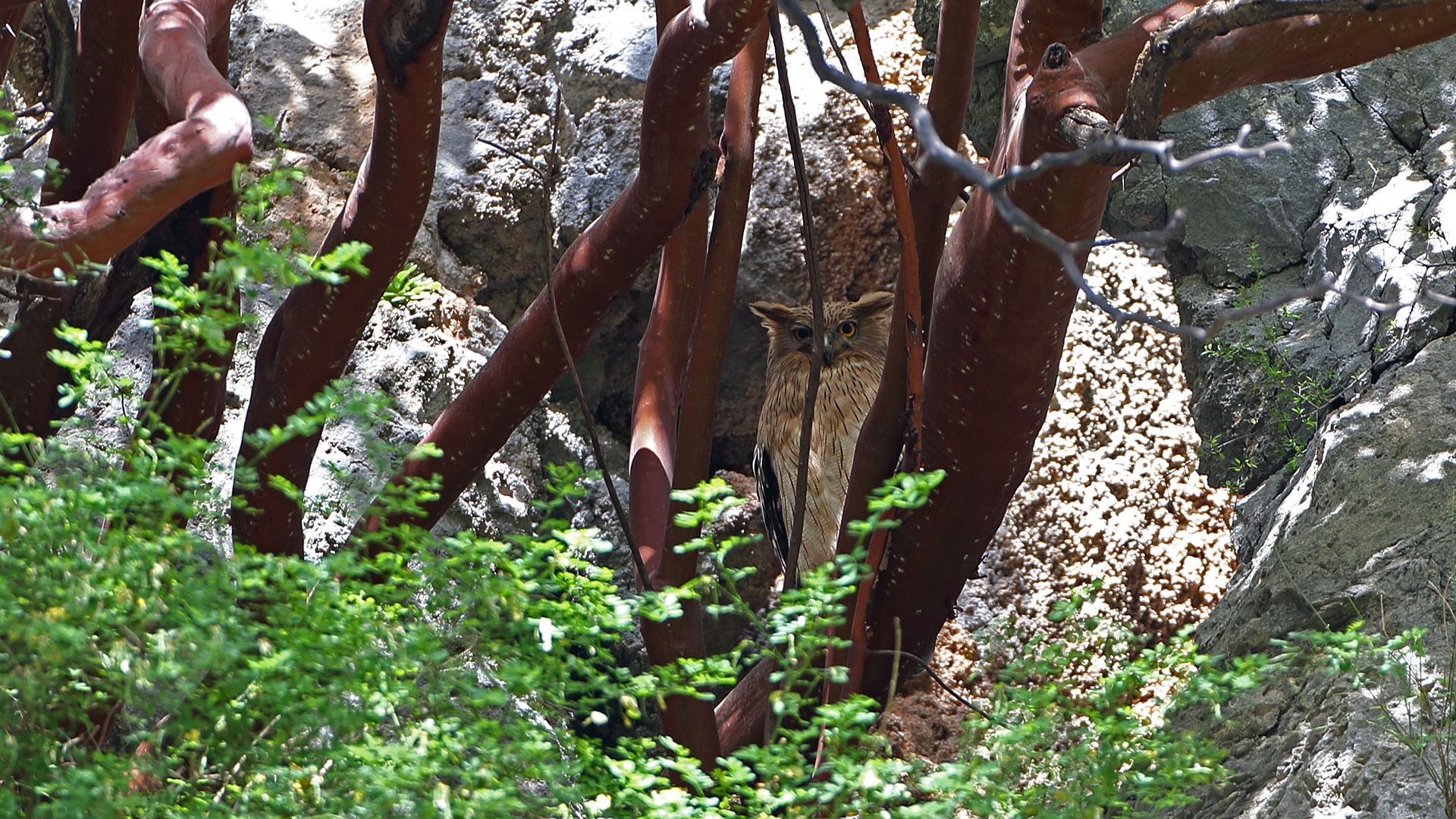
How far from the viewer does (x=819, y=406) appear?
464cm

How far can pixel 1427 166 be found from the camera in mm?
3900

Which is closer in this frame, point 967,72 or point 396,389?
point 967,72

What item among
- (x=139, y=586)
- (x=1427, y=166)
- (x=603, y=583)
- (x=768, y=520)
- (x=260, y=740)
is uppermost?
(x=1427, y=166)

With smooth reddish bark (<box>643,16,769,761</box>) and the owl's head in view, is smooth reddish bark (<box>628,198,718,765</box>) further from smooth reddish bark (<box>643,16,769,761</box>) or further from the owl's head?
the owl's head

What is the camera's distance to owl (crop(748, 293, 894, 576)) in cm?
441

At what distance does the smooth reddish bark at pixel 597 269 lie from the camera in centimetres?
241

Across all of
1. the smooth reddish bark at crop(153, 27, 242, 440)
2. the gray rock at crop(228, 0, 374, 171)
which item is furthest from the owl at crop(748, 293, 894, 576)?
the smooth reddish bark at crop(153, 27, 242, 440)

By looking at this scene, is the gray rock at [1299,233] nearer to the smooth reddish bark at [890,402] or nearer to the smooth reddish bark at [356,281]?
the smooth reddish bark at [890,402]

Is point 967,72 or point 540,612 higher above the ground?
point 967,72

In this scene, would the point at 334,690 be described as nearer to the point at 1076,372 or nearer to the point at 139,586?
the point at 139,586

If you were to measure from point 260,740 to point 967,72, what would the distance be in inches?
78.3

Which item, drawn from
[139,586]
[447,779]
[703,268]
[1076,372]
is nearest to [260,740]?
[139,586]

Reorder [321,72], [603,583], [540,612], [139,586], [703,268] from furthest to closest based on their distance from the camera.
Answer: [321,72] < [703,268] < [603,583] < [540,612] < [139,586]

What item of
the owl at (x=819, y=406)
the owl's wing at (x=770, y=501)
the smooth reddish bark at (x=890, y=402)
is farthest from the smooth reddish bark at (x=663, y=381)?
the owl at (x=819, y=406)
